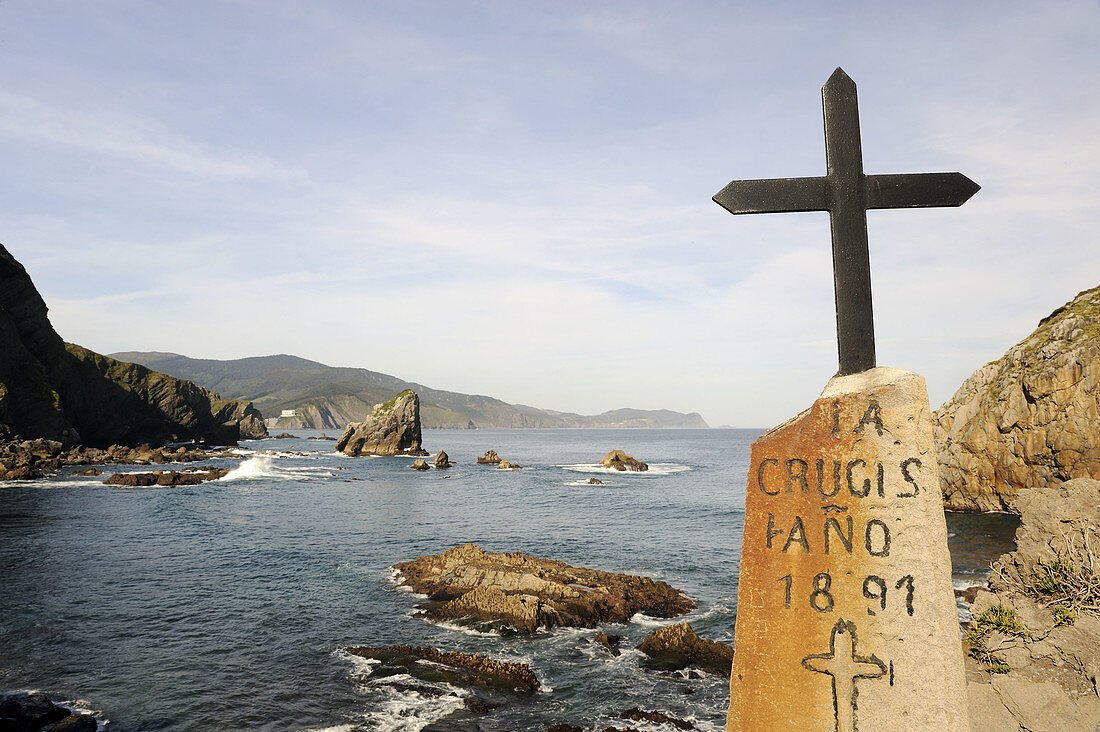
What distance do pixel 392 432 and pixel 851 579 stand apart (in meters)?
113

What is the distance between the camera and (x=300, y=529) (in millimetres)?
39000

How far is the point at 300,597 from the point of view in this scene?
2338 cm

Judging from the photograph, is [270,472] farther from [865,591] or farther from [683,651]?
[865,591]

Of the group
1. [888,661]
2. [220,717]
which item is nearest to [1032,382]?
[888,661]

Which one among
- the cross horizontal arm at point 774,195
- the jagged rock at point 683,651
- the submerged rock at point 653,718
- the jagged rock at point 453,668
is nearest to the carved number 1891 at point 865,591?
the cross horizontal arm at point 774,195

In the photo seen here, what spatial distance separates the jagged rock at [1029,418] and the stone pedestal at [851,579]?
4054 centimetres

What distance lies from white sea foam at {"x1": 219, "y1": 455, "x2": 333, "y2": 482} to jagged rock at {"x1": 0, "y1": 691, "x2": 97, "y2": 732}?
2356 inches

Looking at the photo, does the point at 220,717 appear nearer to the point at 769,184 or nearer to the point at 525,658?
the point at 525,658

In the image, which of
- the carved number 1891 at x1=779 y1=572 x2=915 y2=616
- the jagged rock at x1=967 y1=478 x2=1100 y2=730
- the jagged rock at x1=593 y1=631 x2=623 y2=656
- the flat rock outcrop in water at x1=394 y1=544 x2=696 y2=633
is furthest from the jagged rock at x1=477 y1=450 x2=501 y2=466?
the carved number 1891 at x1=779 y1=572 x2=915 y2=616

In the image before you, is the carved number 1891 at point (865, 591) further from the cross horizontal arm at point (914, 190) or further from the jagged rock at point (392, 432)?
the jagged rock at point (392, 432)

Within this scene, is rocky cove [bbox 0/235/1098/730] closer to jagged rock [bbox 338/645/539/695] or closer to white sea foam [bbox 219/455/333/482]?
jagged rock [bbox 338/645/539/695]

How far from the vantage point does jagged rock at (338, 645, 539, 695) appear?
15.6 metres

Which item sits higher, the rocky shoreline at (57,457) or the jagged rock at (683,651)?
the rocky shoreline at (57,457)

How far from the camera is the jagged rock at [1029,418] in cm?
3434
